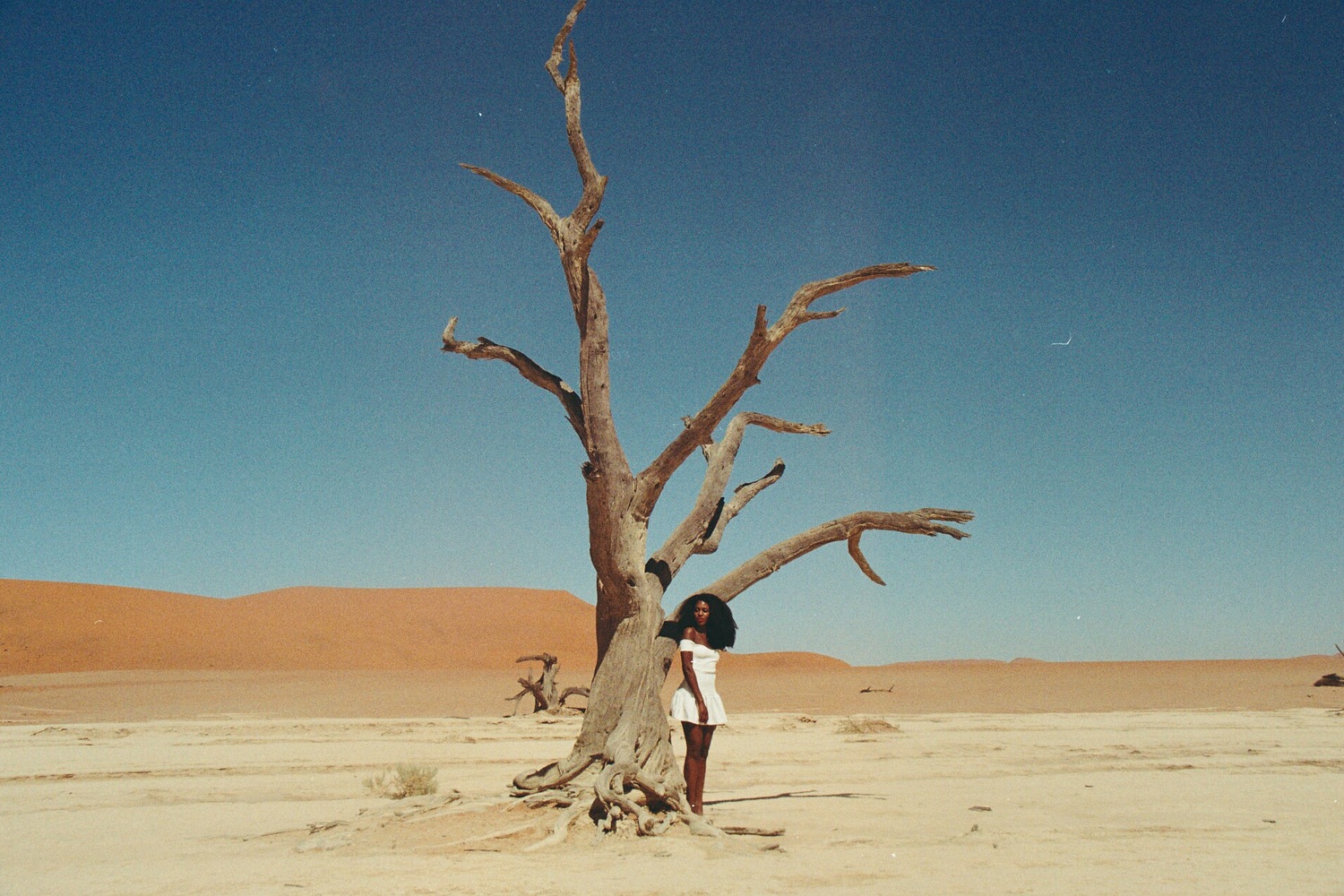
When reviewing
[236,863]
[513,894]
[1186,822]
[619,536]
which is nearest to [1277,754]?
[1186,822]

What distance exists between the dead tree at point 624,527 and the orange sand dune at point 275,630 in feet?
149

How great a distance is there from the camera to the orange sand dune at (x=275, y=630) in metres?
47.7

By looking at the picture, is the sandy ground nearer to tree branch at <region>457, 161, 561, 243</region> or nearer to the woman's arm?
the woman's arm

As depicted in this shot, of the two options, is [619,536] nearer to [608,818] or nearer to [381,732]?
[608,818]

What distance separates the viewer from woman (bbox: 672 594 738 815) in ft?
22.6

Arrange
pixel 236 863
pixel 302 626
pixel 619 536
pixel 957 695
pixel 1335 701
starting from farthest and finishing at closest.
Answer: pixel 302 626
pixel 957 695
pixel 1335 701
pixel 619 536
pixel 236 863

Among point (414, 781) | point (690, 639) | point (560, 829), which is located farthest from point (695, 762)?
point (414, 781)

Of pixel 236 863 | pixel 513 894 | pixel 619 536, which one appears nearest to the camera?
pixel 513 894

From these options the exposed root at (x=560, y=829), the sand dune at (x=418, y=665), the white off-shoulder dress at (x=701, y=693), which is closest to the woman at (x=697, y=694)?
the white off-shoulder dress at (x=701, y=693)

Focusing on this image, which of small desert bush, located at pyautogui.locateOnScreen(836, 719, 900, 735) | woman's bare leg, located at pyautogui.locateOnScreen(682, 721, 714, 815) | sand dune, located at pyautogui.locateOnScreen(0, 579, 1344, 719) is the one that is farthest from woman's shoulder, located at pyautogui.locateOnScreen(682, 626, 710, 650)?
sand dune, located at pyautogui.locateOnScreen(0, 579, 1344, 719)

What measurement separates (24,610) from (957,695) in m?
51.5

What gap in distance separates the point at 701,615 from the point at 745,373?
1.96 meters

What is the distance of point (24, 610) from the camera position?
5194 centimetres

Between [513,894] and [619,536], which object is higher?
[619,536]
